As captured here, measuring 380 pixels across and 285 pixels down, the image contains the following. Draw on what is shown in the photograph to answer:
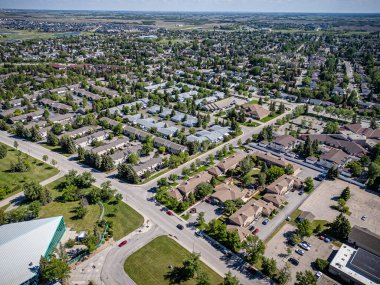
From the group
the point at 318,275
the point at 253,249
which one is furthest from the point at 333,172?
the point at 253,249

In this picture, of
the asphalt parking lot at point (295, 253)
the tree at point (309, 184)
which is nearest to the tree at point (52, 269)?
the asphalt parking lot at point (295, 253)

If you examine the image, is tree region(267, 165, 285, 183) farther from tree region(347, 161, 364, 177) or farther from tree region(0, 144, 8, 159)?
tree region(0, 144, 8, 159)

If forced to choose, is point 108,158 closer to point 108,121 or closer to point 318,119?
point 108,121

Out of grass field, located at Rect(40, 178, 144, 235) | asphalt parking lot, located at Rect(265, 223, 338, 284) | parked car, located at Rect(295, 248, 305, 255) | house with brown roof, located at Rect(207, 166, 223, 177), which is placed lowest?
asphalt parking lot, located at Rect(265, 223, 338, 284)

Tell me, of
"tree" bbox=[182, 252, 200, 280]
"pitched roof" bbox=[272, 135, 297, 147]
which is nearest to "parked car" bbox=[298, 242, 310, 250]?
"tree" bbox=[182, 252, 200, 280]

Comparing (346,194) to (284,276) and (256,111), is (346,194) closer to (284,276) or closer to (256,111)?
(284,276)

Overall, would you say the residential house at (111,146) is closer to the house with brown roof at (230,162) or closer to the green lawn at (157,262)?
the house with brown roof at (230,162)
